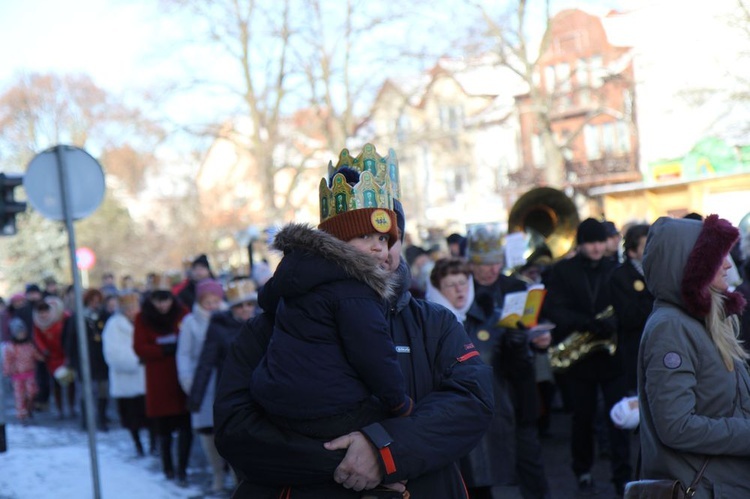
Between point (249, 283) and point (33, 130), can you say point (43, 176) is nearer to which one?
point (249, 283)

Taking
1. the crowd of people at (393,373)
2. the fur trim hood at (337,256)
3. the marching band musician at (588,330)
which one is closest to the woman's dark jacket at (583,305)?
the marching band musician at (588,330)

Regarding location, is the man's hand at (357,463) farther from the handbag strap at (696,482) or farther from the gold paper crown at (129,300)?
the gold paper crown at (129,300)

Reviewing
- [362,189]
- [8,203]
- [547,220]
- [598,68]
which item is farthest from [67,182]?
[598,68]

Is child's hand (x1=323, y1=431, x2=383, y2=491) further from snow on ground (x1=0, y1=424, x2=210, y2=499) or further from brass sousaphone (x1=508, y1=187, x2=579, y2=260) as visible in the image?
brass sousaphone (x1=508, y1=187, x2=579, y2=260)

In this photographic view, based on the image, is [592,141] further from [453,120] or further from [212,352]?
[212,352]

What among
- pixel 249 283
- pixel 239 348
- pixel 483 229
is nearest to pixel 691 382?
pixel 239 348

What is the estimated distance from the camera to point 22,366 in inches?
660

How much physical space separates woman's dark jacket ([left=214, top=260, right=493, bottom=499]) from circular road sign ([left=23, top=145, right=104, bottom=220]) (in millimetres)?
6359

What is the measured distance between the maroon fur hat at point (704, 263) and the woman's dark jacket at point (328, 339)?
1.30 metres

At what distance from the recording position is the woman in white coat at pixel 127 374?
474 inches

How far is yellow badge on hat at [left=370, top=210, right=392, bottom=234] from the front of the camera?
326cm

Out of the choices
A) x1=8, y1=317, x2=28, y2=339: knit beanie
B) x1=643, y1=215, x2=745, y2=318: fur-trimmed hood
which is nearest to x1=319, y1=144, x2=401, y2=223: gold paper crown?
x1=643, y1=215, x2=745, y2=318: fur-trimmed hood

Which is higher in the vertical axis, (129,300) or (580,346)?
(129,300)

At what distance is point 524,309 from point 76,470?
669cm
